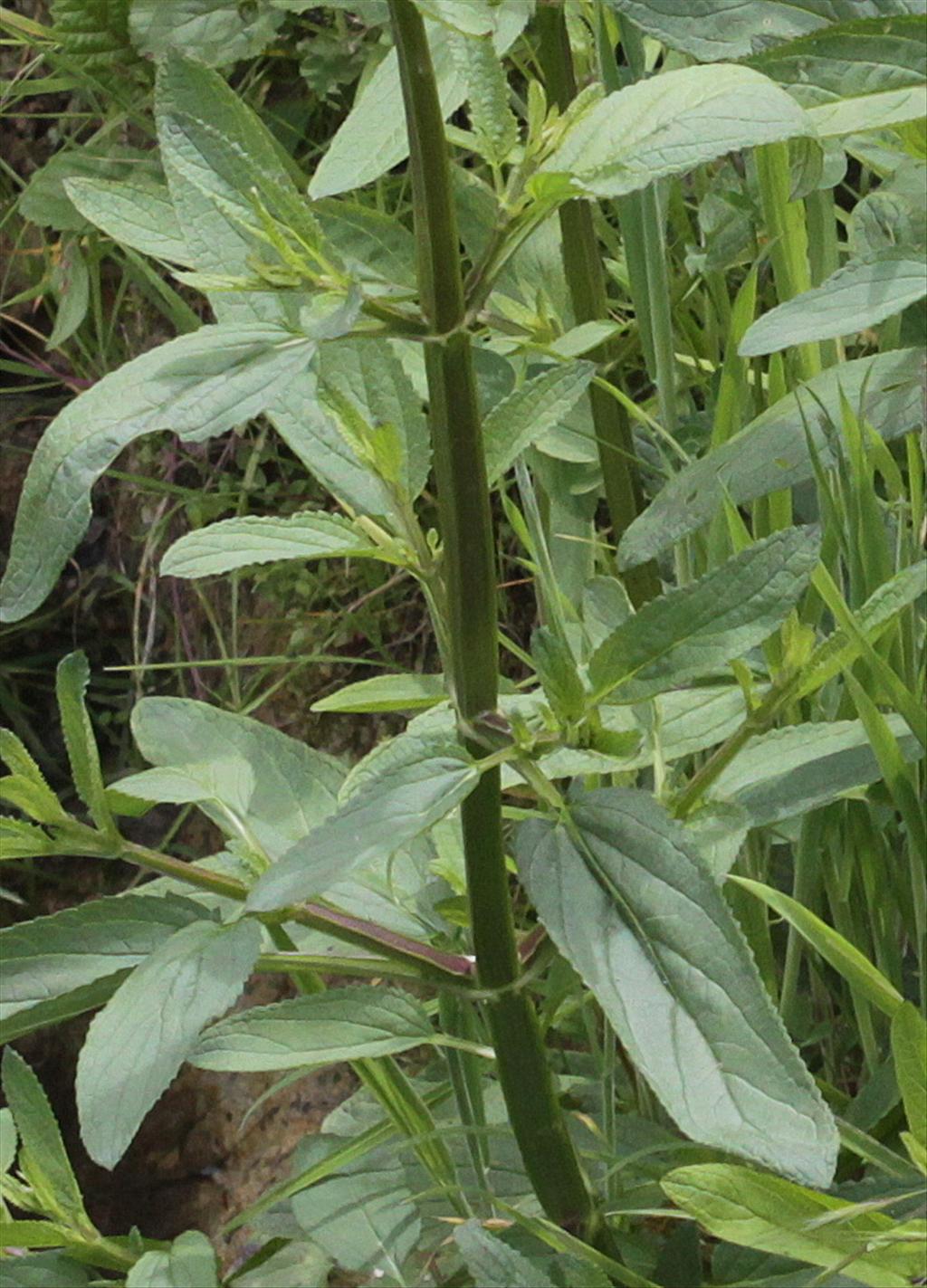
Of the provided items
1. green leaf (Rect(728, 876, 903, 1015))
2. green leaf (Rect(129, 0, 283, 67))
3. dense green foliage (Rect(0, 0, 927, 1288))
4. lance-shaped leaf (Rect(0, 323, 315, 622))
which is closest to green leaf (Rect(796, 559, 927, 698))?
dense green foliage (Rect(0, 0, 927, 1288))

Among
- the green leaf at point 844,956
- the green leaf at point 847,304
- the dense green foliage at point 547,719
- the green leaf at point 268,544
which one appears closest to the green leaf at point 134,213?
the dense green foliage at point 547,719

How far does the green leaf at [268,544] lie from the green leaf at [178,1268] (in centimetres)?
31

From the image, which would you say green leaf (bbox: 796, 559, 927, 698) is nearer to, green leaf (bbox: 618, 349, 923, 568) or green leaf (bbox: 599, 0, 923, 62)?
green leaf (bbox: 618, 349, 923, 568)

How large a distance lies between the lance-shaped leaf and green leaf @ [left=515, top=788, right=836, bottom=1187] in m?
0.18

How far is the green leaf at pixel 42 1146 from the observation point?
0.64 meters

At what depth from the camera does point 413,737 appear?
0.50m

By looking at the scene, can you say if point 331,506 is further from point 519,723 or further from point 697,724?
point 519,723

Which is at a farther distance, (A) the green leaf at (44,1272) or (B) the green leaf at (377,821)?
(A) the green leaf at (44,1272)

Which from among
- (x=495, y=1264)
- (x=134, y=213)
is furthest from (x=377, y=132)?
(x=495, y=1264)

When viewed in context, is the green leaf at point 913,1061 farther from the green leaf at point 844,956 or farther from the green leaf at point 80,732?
the green leaf at point 80,732

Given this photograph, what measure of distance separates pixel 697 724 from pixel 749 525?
0.26 m

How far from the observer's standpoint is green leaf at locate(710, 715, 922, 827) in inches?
22.5

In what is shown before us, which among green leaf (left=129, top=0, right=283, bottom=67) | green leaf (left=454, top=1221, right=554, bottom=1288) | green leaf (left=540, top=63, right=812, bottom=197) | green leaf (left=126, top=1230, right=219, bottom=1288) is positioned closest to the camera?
green leaf (left=540, top=63, right=812, bottom=197)

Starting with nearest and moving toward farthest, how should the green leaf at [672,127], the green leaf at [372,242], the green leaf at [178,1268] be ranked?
the green leaf at [672,127]
the green leaf at [178,1268]
the green leaf at [372,242]
